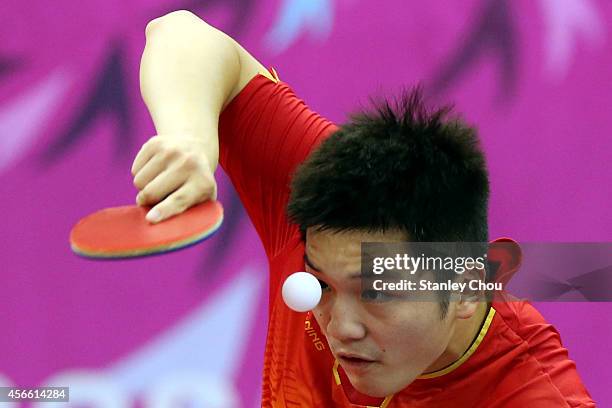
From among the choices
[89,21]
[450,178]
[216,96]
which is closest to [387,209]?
[450,178]

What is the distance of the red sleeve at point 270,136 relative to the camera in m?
0.78

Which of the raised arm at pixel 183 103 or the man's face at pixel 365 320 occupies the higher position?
the raised arm at pixel 183 103

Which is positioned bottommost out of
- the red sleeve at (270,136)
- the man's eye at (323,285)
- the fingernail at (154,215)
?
the man's eye at (323,285)

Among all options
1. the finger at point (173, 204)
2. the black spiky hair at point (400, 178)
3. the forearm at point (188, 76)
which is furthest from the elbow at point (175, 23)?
the finger at point (173, 204)

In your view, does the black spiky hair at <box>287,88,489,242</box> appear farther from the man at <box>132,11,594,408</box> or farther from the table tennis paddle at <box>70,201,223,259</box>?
the table tennis paddle at <box>70,201,223,259</box>

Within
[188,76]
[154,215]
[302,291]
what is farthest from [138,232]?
[188,76]

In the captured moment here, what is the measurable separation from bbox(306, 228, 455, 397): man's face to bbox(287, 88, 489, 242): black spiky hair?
2 centimetres

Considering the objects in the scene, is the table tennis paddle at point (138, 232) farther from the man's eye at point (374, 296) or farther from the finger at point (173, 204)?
the man's eye at point (374, 296)

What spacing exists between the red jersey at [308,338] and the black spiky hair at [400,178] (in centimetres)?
11

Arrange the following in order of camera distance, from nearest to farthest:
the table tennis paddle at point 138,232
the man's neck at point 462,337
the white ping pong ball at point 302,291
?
the table tennis paddle at point 138,232, the white ping pong ball at point 302,291, the man's neck at point 462,337

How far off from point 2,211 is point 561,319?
82 centimetres

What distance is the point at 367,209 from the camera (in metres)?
0.60

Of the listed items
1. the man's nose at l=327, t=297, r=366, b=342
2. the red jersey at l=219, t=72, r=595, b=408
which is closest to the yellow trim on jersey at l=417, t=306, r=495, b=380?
the red jersey at l=219, t=72, r=595, b=408

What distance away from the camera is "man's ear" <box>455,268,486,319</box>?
649mm
